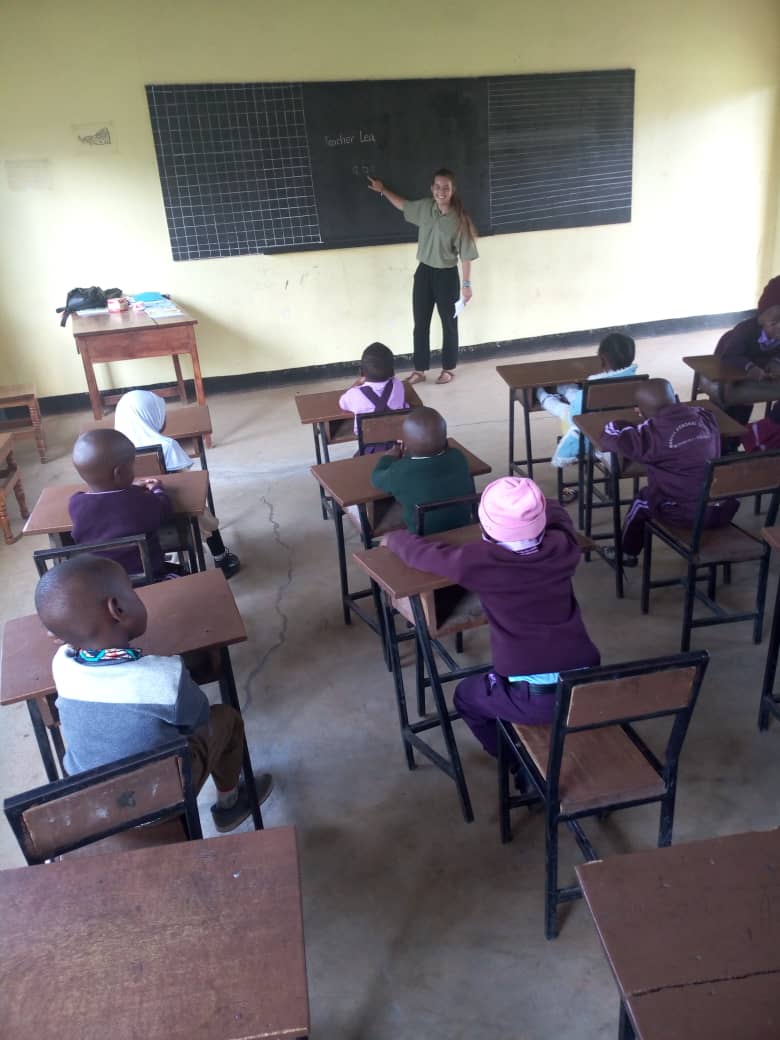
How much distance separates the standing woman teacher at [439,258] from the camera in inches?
241

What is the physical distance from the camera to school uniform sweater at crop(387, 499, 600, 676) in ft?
6.22

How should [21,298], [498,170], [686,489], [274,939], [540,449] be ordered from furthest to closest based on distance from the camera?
[498,170] → [21,298] → [540,449] → [686,489] → [274,939]

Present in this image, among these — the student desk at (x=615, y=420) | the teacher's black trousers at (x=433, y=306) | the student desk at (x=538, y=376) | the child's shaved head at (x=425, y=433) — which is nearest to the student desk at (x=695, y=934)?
the child's shaved head at (x=425, y=433)

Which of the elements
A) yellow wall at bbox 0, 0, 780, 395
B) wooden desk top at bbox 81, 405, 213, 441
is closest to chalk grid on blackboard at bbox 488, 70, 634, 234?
yellow wall at bbox 0, 0, 780, 395

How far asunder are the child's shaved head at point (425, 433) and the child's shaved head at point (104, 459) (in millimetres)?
936

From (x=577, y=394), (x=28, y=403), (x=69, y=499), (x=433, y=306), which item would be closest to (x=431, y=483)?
(x=69, y=499)

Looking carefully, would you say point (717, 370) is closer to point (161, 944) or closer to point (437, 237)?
point (437, 237)

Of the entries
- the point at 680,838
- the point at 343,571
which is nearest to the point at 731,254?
the point at 343,571

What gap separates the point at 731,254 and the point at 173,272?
515 cm

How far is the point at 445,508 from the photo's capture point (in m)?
2.59

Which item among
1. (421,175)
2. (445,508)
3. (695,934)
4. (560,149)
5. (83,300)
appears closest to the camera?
(695,934)

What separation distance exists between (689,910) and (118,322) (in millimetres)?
5197

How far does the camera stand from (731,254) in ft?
25.0

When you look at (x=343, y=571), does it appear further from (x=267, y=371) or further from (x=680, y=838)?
(x=267, y=371)
